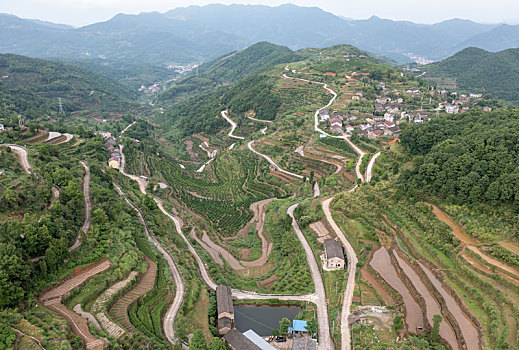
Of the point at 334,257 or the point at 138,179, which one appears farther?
the point at 138,179

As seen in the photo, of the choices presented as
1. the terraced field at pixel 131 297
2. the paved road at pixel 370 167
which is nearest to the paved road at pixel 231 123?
the paved road at pixel 370 167

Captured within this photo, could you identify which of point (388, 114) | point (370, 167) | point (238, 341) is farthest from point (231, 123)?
point (238, 341)

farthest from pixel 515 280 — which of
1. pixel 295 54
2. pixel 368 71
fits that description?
pixel 295 54

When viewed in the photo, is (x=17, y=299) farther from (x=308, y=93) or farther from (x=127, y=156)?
(x=308, y=93)

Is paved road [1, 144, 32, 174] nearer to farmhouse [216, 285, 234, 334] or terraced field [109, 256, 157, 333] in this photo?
terraced field [109, 256, 157, 333]

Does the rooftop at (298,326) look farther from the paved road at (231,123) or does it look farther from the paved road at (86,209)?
the paved road at (231,123)

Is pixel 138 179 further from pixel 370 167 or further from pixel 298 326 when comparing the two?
pixel 298 326

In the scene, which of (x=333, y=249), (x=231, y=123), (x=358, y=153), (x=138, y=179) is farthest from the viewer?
(x=231, y=123)
